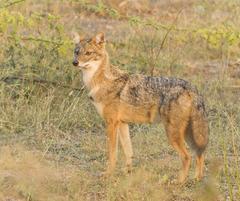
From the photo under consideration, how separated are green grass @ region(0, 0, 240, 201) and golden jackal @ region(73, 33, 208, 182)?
0.26 meters

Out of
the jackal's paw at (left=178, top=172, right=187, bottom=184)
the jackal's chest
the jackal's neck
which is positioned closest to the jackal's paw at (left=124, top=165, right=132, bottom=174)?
the jackal's paw at (left=178, top=172, right=187, bottom=184)

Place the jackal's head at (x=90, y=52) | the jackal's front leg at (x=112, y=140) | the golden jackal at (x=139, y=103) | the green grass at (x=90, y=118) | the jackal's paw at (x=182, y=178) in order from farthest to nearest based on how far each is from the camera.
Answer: the jackal's head at (x=90, y=52)
the jackal's front leg at (x=112, y=140)
the golden jackal at (x=139, y=103)
the jackal's paw at (x=182, y=178)
the green grass at (x=90, y=118)

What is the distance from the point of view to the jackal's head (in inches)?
289

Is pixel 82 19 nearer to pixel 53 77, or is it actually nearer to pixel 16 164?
pixel 53 77

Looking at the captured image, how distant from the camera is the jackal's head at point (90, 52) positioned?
734cm

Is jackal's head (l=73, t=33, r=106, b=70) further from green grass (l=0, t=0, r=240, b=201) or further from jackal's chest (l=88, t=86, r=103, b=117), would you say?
green grass (l=0, t=0, r=240, b=201)

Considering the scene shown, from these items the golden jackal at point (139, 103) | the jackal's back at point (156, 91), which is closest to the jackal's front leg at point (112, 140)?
the golden jackal at point (139, 103)

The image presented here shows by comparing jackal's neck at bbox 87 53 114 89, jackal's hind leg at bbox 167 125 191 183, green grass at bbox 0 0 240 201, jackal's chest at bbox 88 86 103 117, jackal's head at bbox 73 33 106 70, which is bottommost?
green grass at bbox 0 0 240 201

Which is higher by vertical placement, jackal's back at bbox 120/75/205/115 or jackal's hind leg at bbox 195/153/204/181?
jackal's back at bbox 120/75/205/115

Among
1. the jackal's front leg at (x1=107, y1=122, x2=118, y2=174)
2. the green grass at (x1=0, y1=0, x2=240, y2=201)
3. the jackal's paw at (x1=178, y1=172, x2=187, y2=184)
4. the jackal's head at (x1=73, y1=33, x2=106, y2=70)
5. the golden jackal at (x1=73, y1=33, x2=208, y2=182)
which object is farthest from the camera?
the jackal's head at (x1=73, y1=33, x2=106, y2=70)

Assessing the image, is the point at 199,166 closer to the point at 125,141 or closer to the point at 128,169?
the point at 128,169

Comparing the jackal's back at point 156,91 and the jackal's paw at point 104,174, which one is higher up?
the jackal's back at point 156,91

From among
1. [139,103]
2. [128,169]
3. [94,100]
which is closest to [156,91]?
[139,103]

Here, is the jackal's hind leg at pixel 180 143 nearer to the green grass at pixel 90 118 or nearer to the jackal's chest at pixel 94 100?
the green grass at pixel 90 118
